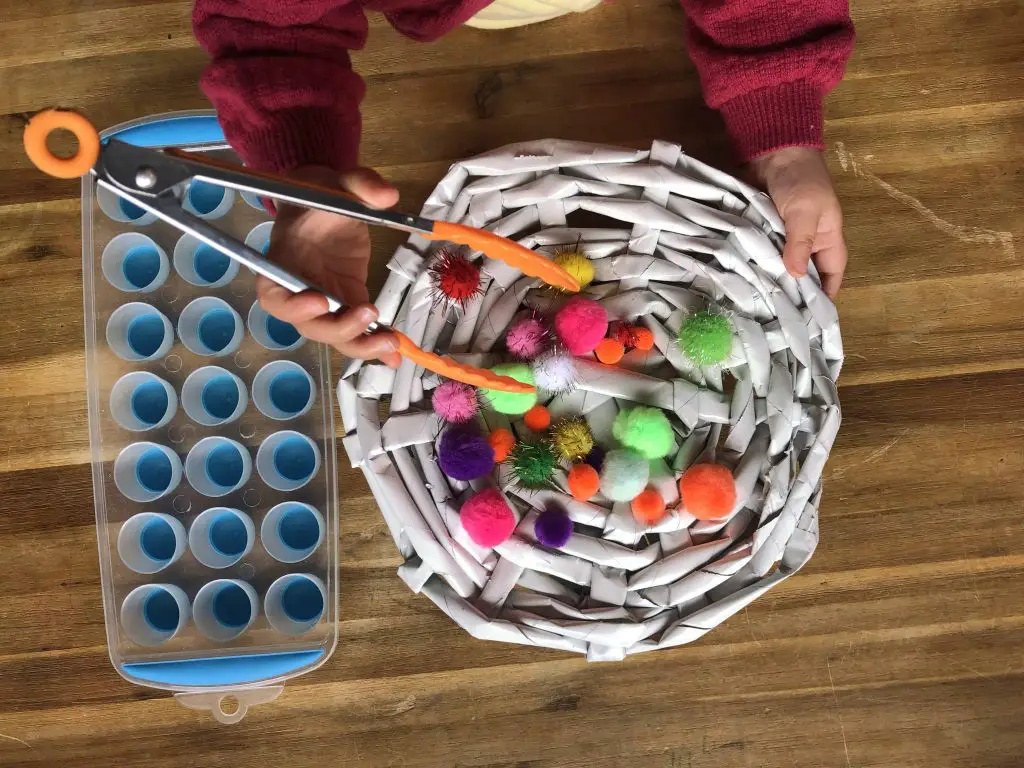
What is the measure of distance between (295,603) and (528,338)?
288mm

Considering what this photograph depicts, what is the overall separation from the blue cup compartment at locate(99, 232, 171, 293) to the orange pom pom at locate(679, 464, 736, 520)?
0.46 m

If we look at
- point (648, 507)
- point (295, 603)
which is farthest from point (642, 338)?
point (295, 603)

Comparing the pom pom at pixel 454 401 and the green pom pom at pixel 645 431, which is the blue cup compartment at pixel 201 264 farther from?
the green pom pom at pixel 645 431

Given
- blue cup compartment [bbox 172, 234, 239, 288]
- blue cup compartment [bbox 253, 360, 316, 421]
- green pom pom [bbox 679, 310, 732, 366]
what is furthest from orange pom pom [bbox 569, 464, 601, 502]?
blue cup compartment [bbox 172, 234, 239, 288]

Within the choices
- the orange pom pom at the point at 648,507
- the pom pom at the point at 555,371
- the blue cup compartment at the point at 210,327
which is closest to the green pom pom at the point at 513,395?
the pom pom at the point at 555,371

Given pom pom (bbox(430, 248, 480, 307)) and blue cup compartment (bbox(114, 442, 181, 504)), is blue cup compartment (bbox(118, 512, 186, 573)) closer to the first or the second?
blue cup compartment (bbox(114, 442, 181, 504))

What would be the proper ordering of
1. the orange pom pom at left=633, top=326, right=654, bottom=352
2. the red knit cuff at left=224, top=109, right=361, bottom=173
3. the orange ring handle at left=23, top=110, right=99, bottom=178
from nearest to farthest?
the orange ring handle at left=23, top=110, right=99, bottom=178, the red knit cuff at left=224, top=109, right=361, bottom=173, the orange pom pom at left=633, top=326, right=654, bottom=352

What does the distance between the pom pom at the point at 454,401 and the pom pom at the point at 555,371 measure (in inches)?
2.1

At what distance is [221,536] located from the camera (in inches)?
24.9

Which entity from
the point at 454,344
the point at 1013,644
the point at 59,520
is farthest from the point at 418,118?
the point at 1013,644

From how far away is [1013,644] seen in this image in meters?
0.64

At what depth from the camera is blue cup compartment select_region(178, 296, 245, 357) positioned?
0.63 m

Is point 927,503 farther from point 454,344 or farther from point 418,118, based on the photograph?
point 418,118

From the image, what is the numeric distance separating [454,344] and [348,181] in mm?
178
